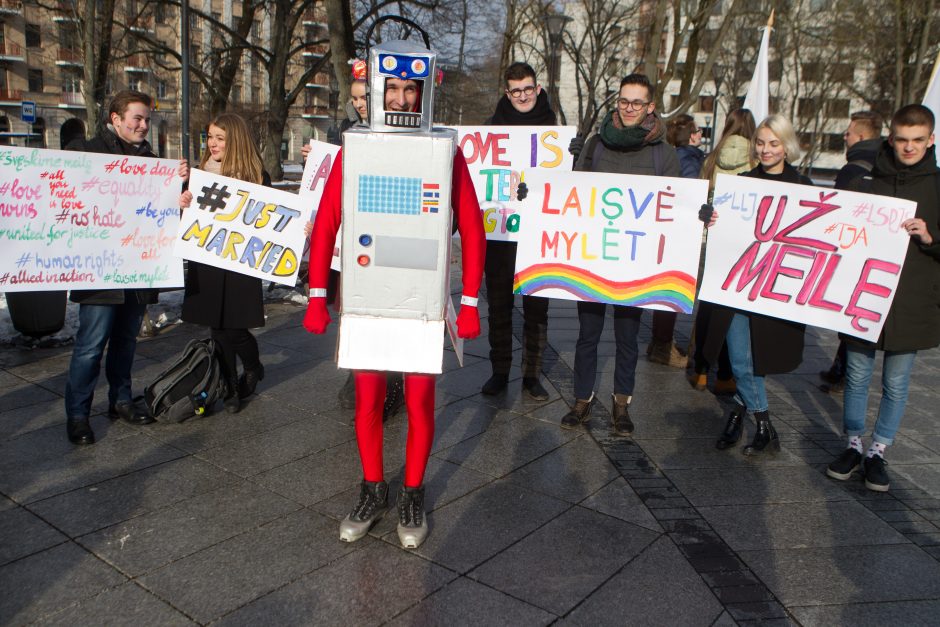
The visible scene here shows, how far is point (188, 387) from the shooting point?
5.01 meters

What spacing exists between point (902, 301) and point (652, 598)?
2.29 meters

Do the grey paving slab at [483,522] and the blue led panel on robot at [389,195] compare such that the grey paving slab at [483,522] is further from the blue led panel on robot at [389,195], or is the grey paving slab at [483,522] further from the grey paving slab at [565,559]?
the blue led panel on robot at [389,195]

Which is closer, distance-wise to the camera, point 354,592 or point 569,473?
point 354,592

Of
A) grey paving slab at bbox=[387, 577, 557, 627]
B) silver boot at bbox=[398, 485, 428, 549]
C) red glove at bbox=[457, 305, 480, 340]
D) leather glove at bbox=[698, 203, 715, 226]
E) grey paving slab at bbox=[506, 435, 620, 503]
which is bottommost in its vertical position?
grey paving slab at bbox=[387, 577, 557, 627]

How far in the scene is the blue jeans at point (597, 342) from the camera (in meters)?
5.00

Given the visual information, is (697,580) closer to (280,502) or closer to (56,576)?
(280,502)

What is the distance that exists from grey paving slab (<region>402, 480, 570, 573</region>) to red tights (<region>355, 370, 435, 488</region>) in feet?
0.92

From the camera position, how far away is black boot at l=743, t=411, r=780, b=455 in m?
4.82

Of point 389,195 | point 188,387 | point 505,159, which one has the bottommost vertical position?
point 188,387

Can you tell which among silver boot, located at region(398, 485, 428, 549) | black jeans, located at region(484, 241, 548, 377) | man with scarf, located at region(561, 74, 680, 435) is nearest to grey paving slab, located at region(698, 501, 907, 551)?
man with scarf, located at region(561, 74, 680, 435)

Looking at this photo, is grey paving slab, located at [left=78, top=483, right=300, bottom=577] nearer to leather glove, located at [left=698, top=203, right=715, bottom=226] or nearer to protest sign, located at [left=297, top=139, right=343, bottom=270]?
protest sign, located at [left=297, top=139, right=343, bottom=270]

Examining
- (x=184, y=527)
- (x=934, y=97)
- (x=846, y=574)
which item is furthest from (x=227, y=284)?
(x=934, y=97)

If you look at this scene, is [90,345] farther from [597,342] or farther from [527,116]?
[527,116]

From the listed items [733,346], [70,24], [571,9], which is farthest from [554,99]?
[733,346]
